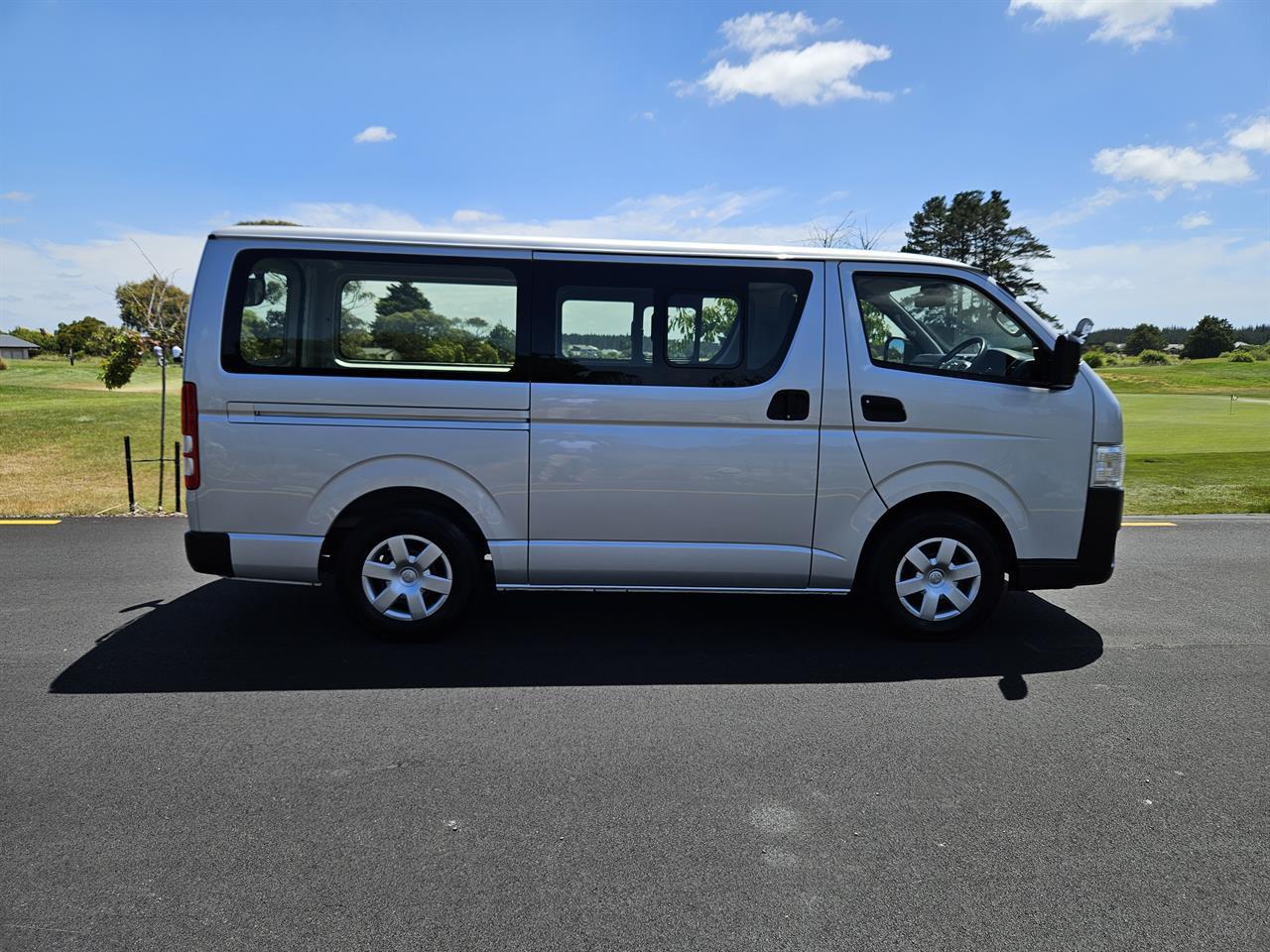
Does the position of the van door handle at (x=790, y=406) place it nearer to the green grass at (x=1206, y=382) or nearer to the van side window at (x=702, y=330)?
the van side window at (x=702, y=330)

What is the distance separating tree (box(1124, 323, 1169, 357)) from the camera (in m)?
89.7

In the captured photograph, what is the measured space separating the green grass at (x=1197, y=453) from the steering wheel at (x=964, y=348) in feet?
20.5

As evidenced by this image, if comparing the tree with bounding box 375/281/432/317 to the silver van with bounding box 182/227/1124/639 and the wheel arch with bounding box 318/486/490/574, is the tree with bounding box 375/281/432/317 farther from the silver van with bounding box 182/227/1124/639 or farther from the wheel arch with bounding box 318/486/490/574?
the wheel arch with bounding box 318/486/490/574

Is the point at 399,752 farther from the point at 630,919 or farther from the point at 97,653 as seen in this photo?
the point at 97,653

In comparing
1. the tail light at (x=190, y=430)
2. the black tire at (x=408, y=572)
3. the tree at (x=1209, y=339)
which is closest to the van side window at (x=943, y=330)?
the black tire at (x=408, y=572)

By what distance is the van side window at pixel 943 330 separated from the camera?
4.77m

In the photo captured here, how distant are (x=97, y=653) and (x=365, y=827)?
8.52 ft

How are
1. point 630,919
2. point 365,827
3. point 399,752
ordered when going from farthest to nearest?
1. point 399,752
2. point 365,827
3. point 630,919

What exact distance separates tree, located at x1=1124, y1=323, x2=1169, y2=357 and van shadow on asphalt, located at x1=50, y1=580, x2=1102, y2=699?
317ft

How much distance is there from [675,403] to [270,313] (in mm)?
2221

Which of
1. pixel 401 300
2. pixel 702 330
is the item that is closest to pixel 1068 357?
pixel 702 330

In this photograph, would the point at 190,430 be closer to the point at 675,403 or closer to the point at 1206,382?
the point at 675,403

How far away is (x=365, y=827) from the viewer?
2922mm

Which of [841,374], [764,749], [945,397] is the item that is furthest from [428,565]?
[945,397]
